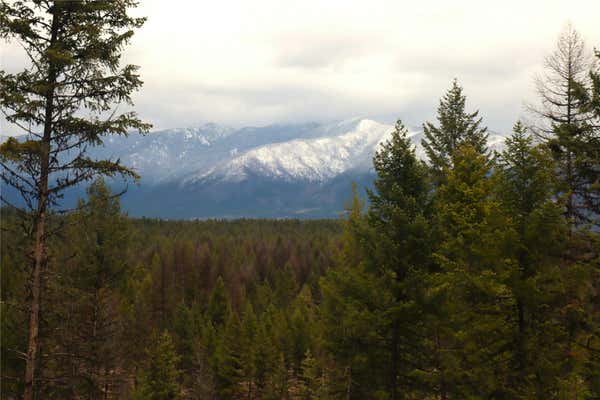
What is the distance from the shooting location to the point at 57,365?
23.3 m

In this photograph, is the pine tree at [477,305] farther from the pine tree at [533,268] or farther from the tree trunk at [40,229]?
the tree trunk at [40,229]

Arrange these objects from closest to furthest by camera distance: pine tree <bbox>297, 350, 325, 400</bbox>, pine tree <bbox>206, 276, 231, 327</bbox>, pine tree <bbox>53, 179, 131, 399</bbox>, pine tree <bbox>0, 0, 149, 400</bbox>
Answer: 1. pine tree <bbox>0, 0, 149, 400</bbox>
2. pine tree <bbox>53, 179, 131, 399</bbox>
3. pine tree <bbox>297, 350, 325, 400</bbox>
4. pine tree <bbox>206, 276, 231, 327</bbox>

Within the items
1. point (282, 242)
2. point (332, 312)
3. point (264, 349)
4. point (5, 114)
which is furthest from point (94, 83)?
point (282, 242)

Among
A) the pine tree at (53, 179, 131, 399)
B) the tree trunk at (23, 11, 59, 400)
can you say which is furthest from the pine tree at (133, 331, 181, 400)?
the tree trunk at (23, 11, 59, 400)

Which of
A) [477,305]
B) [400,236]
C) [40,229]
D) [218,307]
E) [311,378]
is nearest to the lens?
[40,229]

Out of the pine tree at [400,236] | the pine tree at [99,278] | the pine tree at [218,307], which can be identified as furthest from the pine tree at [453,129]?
the pine tree at [218,307]

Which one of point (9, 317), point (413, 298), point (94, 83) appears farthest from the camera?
point (9, 317)

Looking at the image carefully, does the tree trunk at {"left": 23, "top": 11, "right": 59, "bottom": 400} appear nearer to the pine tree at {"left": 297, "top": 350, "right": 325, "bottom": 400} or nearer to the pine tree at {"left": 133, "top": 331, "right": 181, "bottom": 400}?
the pine tree at {"left": 297, "top": 350, "right": 325, "bottom": 400}

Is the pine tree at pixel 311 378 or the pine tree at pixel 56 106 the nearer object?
the pine tree at pixel 56 106

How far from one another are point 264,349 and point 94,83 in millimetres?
33663

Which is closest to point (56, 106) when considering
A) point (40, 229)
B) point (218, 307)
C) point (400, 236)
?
point (40, 229)

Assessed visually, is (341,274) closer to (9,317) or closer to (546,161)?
(546,161)

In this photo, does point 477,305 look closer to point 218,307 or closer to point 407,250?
point 407,250

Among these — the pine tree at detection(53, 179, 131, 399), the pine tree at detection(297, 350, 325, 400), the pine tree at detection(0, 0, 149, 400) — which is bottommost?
the pine tree at detection(297, 350, 325, 400)
